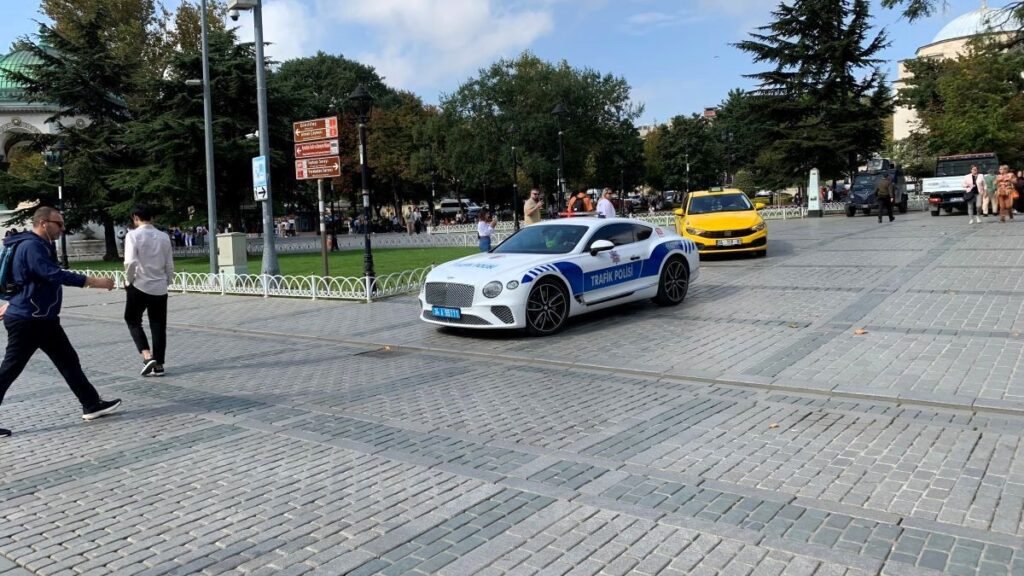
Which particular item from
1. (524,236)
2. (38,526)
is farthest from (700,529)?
(524,236)

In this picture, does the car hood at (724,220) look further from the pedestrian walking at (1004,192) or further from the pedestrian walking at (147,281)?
the pedestrian walking at (147,281)

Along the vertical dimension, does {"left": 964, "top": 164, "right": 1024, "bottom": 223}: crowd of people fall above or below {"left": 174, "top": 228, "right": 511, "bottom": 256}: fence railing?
above

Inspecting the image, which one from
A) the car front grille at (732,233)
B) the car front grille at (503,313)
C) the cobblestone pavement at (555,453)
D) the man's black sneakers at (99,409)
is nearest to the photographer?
the cobblestone pavement at (555,453)

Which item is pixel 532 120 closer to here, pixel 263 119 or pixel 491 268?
pixel 263 119

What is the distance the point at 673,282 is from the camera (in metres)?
12.0

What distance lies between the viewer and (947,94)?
144 ft

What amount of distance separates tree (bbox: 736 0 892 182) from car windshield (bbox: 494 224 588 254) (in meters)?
34.9

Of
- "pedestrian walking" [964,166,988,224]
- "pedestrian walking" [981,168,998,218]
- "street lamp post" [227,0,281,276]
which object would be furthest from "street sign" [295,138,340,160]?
"pedestrian walking" [981,168,998,218]

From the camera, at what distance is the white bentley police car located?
32.0 feet

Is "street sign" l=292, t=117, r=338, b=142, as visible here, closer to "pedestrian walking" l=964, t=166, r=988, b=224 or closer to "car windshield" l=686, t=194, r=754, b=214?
"car windshield" l=686, t=194, r=754, b=214

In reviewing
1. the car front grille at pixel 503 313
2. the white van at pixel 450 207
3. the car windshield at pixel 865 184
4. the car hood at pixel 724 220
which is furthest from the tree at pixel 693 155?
the car front grille at pixel 503 313

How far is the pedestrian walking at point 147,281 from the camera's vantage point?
8531 mm

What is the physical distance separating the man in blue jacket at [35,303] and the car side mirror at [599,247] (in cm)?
616

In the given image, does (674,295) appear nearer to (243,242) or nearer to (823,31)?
(243,242)
